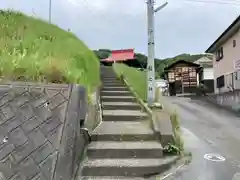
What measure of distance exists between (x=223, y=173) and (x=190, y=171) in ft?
1.89

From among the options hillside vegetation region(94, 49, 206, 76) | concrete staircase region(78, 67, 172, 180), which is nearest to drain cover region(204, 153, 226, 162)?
concrete staircase region(78, 67, 172, 180)

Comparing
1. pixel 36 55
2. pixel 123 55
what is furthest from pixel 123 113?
pixel 123 55

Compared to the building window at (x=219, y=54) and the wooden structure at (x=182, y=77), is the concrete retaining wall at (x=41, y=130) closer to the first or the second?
the building window at (x=219, y=54)

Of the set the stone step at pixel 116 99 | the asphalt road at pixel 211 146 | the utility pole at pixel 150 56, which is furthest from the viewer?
the stone step at pixel 116 99

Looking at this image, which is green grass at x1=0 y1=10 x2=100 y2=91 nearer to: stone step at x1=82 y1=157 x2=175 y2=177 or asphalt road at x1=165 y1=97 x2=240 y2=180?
stone step at x1=82 y1=157 x2=175 y2=177

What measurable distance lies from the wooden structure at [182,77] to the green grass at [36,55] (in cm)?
2310

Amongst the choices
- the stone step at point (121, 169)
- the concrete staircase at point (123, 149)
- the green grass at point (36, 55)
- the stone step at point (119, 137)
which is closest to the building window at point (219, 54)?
the green grass at point (36, 55)

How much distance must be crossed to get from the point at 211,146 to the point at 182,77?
1007 inches

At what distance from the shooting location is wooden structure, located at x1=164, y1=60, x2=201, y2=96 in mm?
31656

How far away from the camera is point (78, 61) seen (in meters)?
7.76

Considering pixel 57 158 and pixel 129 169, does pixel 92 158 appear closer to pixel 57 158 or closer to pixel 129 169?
pixel 129 169

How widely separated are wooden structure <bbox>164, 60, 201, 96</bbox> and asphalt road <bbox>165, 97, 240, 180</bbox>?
1943 cm

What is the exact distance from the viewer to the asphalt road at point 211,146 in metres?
5.08

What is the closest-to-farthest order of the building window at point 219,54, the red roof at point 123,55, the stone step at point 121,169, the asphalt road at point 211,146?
the stone step at point 121,169, the asphalt road at point 211,146, the building window at point 219,54, the red roof at point 123,55
